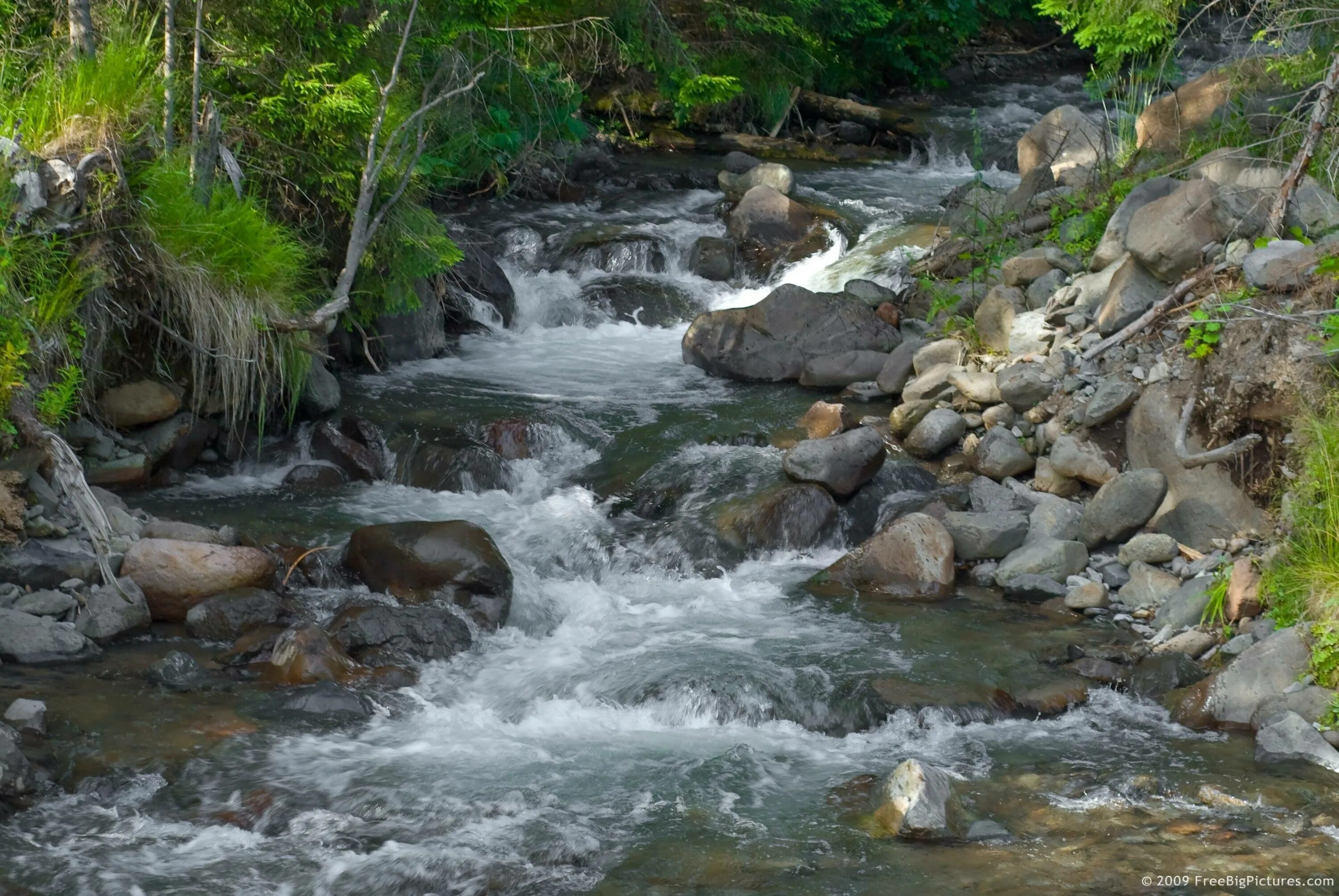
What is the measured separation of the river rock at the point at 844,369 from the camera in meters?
10.3

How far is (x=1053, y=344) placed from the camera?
29.6ft

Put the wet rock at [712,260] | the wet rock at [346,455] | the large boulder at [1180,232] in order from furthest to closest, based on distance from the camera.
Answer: the wet rock at [712,260] → the wet rock at [346,455] → the large boulder at [1180,232]

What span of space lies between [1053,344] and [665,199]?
→ 267 inches

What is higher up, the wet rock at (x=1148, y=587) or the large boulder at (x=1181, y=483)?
the large boulder at (x=1181, y=483)

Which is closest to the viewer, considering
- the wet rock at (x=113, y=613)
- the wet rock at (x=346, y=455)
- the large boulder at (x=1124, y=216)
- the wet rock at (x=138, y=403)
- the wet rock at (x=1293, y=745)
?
the wet rock at (x=1293, y=745)

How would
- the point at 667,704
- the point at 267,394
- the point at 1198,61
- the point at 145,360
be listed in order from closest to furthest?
the point at 667,704, the point at 145,360, the point at 267,394, the point at 1198,61

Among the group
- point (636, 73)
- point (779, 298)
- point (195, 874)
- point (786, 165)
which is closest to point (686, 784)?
point (195, 874)

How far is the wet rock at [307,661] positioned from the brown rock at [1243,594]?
168 inches

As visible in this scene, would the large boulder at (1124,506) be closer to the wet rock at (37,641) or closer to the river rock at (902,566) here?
the river rock at (902,566)

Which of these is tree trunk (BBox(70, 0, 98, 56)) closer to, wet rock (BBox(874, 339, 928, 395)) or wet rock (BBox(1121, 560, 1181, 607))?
wet rock (BBox(874, 339, 928, 395))

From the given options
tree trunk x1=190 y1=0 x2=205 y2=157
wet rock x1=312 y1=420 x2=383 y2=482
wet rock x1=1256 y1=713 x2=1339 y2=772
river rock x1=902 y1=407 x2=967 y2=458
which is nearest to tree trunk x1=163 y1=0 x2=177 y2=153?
tree trunk x1=190 y1=0 x2=205 y2=157

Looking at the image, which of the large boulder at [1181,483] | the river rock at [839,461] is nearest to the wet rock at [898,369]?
the river rock at [839,461]

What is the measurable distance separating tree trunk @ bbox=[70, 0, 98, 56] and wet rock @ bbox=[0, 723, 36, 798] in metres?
4.42

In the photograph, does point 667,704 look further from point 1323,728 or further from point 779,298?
point 779,298
